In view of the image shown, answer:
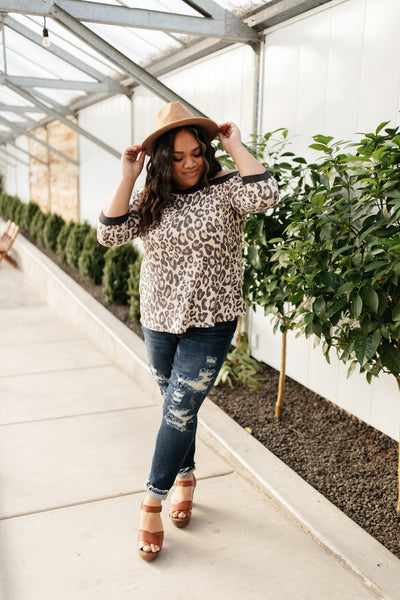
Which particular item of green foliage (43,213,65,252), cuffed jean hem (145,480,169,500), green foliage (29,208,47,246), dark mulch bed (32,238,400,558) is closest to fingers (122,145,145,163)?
cuffed jean hem (145,480,169,500)

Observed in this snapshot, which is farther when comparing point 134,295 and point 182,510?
point 134,295

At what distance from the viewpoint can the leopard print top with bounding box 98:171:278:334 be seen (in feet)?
6.61

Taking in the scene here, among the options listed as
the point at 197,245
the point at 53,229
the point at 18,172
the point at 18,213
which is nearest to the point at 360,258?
the point at 197,245

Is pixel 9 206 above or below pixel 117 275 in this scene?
above

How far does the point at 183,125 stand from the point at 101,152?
20.7ft

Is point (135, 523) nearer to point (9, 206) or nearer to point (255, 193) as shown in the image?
point (255, 193)

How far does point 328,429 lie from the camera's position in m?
3.19

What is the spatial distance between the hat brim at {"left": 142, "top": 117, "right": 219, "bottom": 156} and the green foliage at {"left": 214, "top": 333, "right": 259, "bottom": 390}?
187 centimetres

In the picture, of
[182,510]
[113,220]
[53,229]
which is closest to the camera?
[113,220]

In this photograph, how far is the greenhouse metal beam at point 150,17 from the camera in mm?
3350

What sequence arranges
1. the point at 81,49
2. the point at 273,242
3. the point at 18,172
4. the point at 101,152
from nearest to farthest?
the point at 273,242 → the point at 81,49 → the point at 101,152 → the point at 18,172

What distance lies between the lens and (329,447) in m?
2.98

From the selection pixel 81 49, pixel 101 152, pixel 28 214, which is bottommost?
pixel 28 214

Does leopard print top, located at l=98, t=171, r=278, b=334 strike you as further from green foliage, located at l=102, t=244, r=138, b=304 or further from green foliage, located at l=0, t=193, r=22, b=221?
green foliage, located at l=0, t=193, r=22, b=221
